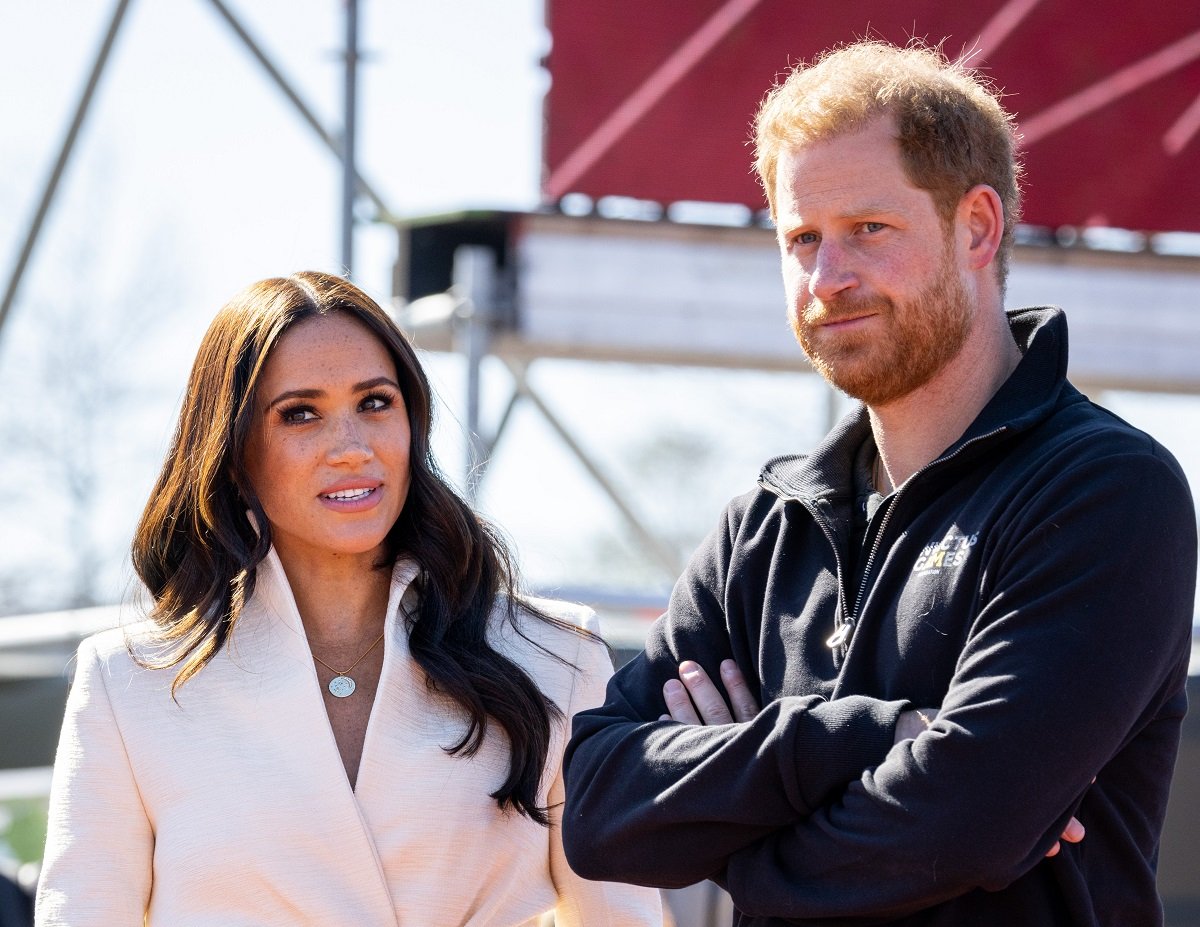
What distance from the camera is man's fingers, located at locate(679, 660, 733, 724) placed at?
2609mm

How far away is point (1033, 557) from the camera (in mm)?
2252

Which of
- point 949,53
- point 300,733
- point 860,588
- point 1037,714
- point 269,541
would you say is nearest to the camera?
point 1037,714

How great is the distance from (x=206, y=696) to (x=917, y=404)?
1377mm

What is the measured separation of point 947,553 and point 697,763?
1.47ft

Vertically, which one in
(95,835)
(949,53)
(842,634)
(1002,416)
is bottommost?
(95,835)

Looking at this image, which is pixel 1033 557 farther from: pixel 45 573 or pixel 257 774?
pixel 45 573

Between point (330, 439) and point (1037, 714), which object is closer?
point (1037, 714)

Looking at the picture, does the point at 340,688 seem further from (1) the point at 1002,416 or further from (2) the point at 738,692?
(1) the point at 1002,416

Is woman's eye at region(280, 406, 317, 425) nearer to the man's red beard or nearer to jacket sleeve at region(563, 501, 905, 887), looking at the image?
jacket sleeve at region(563, 501, 905, 887)

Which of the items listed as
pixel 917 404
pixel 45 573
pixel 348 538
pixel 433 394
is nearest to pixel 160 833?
pixel 348 538

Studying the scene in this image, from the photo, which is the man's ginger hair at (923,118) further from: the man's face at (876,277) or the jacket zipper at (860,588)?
the jacket zipper at (860,588)

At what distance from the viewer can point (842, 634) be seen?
8.08ft

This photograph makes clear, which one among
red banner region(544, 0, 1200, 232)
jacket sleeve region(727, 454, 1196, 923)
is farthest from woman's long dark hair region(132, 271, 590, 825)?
red banner region(544, 0, 1200, 232)

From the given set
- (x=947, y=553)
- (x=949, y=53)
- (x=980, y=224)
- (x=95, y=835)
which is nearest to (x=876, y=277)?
(x=980, y=224)
